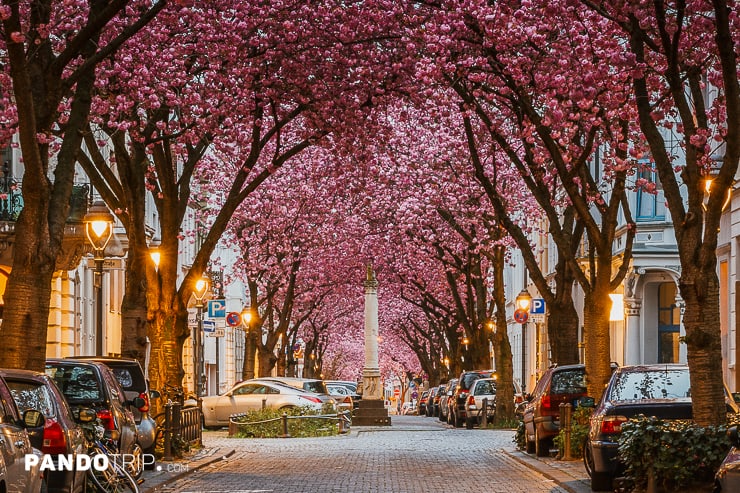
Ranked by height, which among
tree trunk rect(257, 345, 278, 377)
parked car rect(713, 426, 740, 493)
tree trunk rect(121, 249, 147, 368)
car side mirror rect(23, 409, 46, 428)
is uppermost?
tree trunk rect(121, 249, 147, 368)

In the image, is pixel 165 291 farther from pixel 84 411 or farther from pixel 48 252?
pixel 84 411

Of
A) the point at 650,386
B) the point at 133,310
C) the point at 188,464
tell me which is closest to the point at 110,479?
the point at 650,386

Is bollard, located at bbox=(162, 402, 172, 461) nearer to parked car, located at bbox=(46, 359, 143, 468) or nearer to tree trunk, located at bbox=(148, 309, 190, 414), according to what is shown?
tree trunk, located at bbox=(148, 309, 190, 414)

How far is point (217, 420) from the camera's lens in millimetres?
39906

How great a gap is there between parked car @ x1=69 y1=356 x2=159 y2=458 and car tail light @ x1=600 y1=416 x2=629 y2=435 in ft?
24.4

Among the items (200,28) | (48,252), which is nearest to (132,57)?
(200,28)

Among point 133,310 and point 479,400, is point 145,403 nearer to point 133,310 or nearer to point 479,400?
point 133,310

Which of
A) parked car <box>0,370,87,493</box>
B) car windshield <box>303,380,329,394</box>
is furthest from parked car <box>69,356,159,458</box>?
car windshield <box>303,380,329,394</box>

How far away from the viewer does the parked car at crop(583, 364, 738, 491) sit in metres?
16.5

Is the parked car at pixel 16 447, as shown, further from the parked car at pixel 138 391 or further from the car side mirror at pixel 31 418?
the parked car at pixel 138 391

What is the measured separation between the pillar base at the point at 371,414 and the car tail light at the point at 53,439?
3762cm

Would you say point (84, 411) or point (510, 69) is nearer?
point (84, 411)

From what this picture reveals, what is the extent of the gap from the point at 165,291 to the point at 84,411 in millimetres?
12944

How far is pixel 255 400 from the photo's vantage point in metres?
38.9
